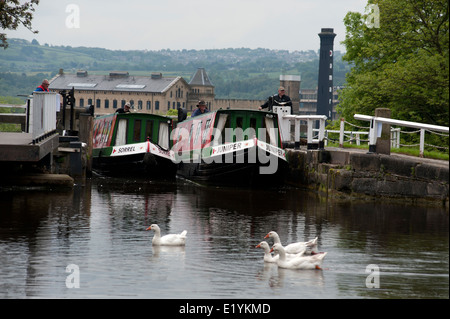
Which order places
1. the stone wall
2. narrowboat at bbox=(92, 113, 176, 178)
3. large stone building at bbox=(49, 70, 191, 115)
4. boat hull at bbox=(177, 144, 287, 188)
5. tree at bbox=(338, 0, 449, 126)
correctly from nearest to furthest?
1. the stone wall
2. boat hull at bbox=(177, 144, 287, 188)
3. tree at bbox=(338, 0, 449, 126)
4. narrowboat at bbox=(92, 113, 176, 178)
5. large stone building at bbox=(49, 70, 191, 115)

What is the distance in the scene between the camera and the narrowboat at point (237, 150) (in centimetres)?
2438

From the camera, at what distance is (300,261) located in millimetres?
11336

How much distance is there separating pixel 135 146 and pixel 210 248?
16582 mm

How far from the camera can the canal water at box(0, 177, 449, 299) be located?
9836 millimetres

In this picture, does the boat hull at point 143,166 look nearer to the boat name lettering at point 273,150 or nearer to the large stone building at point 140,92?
the boat name lettering at point 273,150

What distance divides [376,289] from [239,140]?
15844mm

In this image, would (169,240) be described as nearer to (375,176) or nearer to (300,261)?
(300,261)

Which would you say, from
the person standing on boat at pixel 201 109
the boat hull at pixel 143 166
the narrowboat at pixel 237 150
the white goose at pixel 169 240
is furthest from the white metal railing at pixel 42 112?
the person standing on boat at pixel 201 109

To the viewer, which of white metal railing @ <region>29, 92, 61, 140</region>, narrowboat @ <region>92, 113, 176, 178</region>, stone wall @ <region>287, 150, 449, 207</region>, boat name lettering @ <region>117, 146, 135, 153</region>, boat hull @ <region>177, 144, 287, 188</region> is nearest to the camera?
stone wall @ <region>287, 150, 449, 207</region>

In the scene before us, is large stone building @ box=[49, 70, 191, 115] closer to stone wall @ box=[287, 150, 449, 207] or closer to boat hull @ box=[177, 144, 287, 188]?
boat hull @ box=[177, 144, 287, 188]

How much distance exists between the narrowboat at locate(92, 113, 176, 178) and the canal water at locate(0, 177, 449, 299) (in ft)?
25.7

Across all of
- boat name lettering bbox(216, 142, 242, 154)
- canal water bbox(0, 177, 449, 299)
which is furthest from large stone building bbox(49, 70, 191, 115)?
canal water bbox(0, 177, 449, 299)

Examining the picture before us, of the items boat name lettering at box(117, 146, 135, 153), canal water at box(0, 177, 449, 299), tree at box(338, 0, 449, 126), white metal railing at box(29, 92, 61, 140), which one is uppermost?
tree at box(338, 0, 449, 126)

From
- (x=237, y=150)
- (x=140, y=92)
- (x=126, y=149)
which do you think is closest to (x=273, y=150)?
(x=237, y=150)
